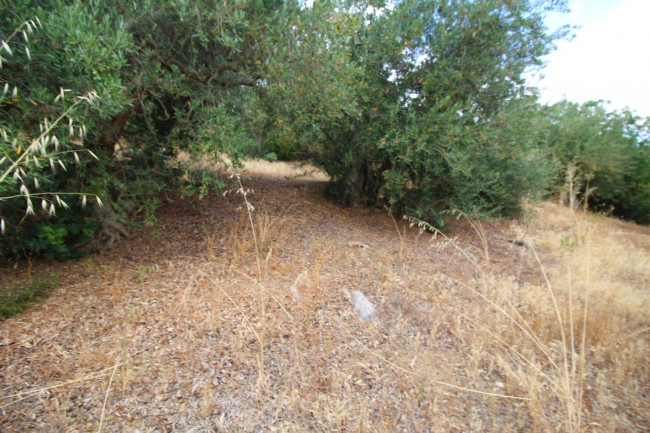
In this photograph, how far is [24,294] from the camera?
3.06 metres

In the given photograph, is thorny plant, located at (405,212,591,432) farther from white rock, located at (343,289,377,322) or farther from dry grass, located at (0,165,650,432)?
white rock, located at (343,289,377,322)

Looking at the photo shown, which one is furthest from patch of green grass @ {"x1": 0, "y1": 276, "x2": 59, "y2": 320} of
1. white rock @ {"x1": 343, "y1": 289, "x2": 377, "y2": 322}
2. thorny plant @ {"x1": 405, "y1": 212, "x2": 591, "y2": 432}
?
thorny plant @ {"x1": 405, "y1": 212, "x2": 591, "y2": 432}

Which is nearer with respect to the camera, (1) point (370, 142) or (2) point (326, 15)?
(2) point (326, 15)

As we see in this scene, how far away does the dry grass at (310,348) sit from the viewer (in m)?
2.17

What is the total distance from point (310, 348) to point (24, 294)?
270 cm

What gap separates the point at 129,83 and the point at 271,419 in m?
3.44

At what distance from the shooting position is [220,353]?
2.67 meters

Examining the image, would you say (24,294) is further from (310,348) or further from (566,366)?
(566,366)

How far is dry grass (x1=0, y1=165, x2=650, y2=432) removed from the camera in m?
2.17

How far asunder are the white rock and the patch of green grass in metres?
3.03

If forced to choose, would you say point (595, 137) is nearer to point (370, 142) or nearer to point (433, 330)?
point (370, 142)

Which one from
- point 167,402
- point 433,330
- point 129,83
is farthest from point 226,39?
point 433,330

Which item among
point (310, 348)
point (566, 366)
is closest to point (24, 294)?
point (310, 348)

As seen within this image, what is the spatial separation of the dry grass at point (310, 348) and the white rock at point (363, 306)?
0.35 feet
